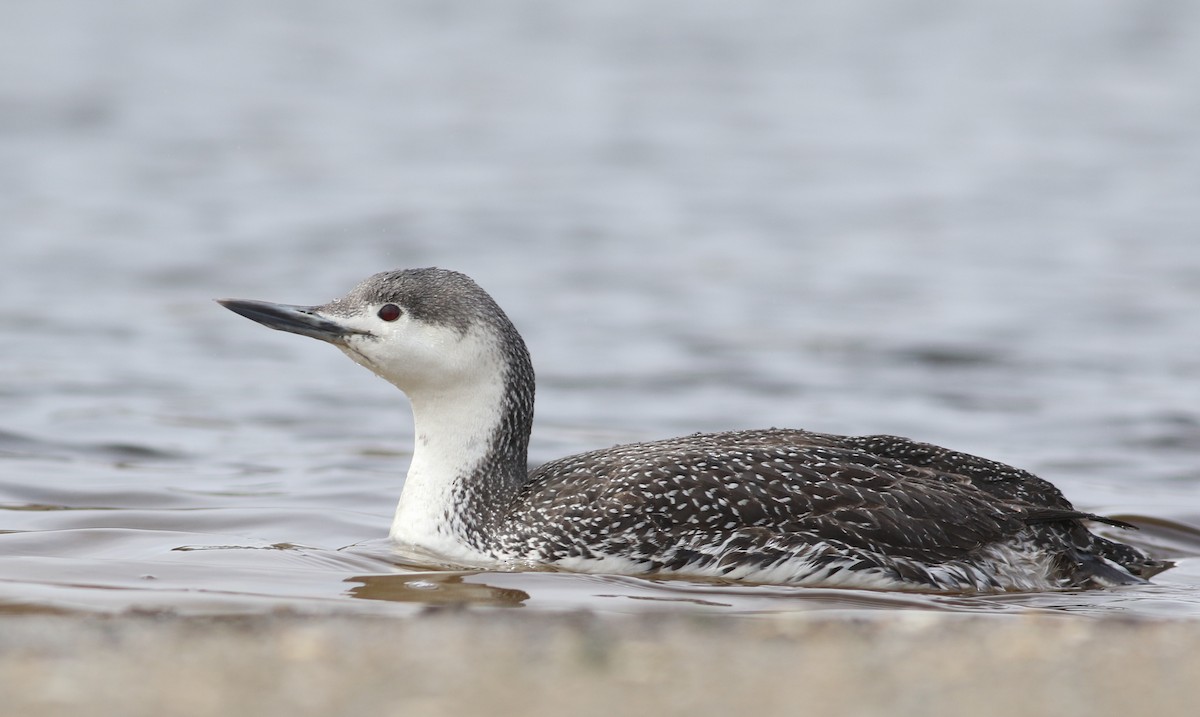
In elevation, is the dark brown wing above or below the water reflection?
above

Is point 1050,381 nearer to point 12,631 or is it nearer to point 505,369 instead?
point 505,369

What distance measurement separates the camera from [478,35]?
23.9 metres

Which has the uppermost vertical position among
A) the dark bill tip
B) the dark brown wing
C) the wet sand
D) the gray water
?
the gray water

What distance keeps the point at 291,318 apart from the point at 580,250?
769 centimetres

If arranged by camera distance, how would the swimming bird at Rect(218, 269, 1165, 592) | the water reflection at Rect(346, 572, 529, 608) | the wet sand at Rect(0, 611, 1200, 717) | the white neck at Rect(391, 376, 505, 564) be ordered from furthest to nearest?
the white neck at Rect(391, 376, 505, 564) < the swimming bird at Rect(218, 269, 1165, 592) < the water reflection at Rect(346, 572, 529, 608) < the wet sand at Rect(0, 611, 1200, 717)

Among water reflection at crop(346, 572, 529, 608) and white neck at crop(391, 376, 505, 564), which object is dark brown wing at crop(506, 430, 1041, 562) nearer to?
white neck at crop(391, 376, 505, 564)

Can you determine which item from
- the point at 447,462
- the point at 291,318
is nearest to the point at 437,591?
the point at 447,462

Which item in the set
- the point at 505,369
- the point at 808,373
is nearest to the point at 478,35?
the point at 808,373

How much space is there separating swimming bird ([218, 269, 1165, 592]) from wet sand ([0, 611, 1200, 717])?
123cm

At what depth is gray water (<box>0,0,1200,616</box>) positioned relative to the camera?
7590 mm

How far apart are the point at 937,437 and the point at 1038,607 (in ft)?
11.2

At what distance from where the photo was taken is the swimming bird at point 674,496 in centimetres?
640

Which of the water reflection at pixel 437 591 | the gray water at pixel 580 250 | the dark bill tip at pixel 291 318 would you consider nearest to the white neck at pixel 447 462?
the gray water at pixel 580 250

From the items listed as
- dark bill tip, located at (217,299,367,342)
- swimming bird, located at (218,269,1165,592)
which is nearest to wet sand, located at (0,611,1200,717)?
swimming bird, located at (218,269,1165,592)
